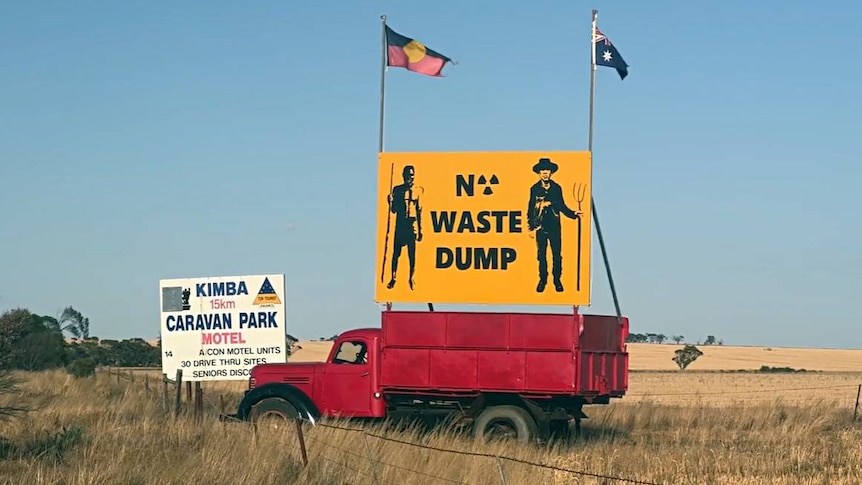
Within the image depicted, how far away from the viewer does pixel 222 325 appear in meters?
25.0

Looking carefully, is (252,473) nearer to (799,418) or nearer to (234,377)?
(234,377)

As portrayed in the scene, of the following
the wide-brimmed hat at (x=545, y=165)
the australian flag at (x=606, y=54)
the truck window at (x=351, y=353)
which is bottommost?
the truck window at (x=351, y=353)

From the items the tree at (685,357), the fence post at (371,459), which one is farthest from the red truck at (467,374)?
the tree at (685,357)

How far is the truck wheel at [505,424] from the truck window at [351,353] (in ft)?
7.75

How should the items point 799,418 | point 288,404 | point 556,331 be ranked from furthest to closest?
point 799,418 < point 288,404 < point 556,331

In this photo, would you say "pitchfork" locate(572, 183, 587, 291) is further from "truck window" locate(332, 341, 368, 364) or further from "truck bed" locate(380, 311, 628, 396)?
"truck window" locate(332, 341, 368, 364)

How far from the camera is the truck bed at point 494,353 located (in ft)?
61.1

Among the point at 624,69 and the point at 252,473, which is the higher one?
the point at 624,69

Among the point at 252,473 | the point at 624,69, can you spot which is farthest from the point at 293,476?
the point at 624,69

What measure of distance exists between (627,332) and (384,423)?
4.74 m

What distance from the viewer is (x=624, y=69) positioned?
2173 cm

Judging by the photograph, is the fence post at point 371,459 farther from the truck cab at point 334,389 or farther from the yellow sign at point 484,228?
the yellow sign at point 484,228

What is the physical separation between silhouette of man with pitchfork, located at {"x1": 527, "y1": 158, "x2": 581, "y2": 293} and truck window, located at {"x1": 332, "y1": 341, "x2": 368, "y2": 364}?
3.22 metres

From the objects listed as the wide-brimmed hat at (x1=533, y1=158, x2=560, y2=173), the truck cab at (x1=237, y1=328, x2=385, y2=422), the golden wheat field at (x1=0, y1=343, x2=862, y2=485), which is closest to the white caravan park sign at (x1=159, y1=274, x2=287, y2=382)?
the golden wheat field at (x1=0, y1=343, x2=862, y2=485)
